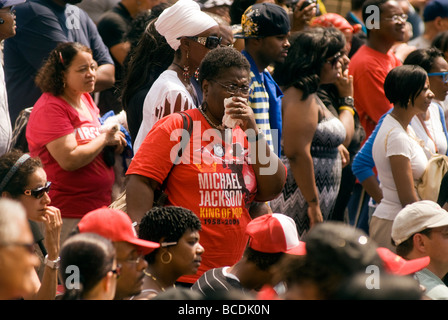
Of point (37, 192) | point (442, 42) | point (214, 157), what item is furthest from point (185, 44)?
point (442, 42)

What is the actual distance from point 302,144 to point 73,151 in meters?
1.64

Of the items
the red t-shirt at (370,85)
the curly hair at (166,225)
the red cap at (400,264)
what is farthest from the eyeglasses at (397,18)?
the curly hair at (166,225)

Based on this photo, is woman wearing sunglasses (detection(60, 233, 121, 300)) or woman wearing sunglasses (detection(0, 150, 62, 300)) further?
woman wearing sunglasses (detection(0, 150, 62, 300))

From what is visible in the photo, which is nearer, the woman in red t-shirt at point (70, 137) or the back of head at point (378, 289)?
the back of head at point (378, 289)

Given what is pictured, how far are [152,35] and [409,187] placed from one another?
2.03 m

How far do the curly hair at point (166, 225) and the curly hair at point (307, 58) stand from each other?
2162 millimetres

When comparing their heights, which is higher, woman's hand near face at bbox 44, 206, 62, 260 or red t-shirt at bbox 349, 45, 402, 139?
woman's hand near face at bbox 44, 206, 62, 260

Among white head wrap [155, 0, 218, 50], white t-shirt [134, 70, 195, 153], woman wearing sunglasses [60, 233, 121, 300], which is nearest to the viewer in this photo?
woman wearing sunglasses [60, 233, 121, 300]

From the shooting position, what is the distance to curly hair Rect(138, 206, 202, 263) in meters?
3.79

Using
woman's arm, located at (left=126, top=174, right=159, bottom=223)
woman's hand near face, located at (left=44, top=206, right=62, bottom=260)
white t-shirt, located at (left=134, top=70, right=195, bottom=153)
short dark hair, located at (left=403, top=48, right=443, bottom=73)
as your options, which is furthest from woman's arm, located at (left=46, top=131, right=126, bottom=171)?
short dark hair, located at (left=403, top=48, right=443, bottom=73)

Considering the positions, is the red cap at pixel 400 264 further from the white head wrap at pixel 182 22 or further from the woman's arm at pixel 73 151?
the woman's arm at pixel 73 151

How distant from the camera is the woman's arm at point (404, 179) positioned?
5.43m

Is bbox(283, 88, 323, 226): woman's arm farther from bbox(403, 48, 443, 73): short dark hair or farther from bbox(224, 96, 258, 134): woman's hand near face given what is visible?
bbox(224, 96, 258, 134): woman's hand near face

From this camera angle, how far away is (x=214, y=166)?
4.10 metres
